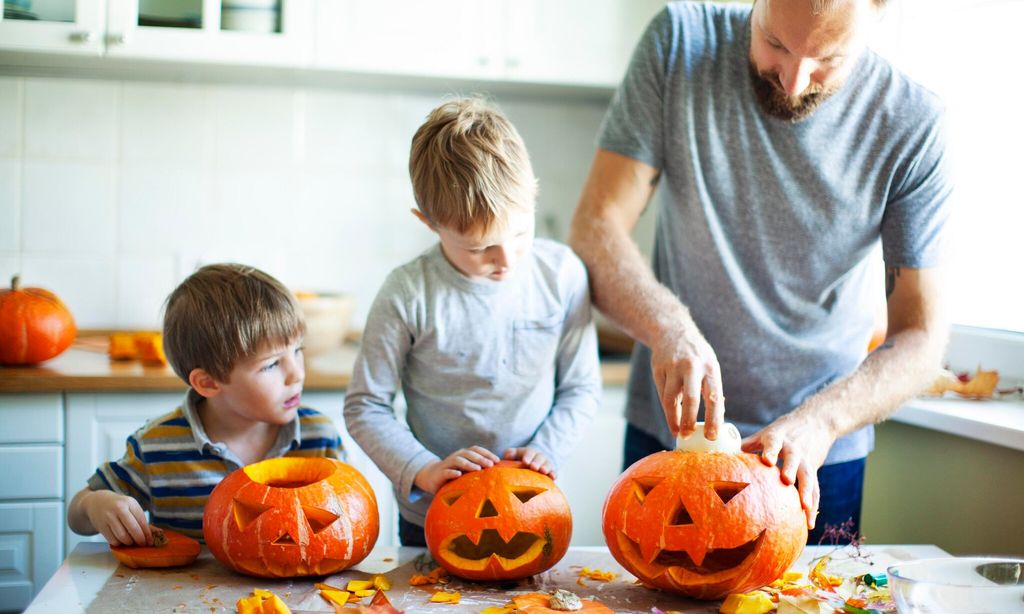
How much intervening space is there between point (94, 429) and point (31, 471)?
0.16 metres

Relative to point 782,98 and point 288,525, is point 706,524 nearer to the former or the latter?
point 288,525

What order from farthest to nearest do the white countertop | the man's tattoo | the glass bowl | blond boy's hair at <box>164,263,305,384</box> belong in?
1. the white countertop
2. the man's tattoo
3. blond boy's hair at <box>164,263,305,384</box>
4. the glass bowl

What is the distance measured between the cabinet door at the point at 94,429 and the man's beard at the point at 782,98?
4.99 feet

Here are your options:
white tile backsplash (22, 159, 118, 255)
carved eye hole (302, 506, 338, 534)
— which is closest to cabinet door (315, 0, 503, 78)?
white tile backsplash (22, 159, 118, 255)

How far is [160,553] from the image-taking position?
1159 mm

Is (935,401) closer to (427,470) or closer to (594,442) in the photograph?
(594,442)

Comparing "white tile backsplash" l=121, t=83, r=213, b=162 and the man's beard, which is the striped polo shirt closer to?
the man's beard

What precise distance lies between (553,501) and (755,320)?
20.3 inches

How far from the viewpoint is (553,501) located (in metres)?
1.14

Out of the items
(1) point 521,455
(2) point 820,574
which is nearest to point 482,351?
(1) point 521,455

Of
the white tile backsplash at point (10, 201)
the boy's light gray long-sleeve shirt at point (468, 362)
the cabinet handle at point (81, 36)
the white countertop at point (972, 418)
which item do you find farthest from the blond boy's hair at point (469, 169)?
the white tile backsplash at point (10, 201)

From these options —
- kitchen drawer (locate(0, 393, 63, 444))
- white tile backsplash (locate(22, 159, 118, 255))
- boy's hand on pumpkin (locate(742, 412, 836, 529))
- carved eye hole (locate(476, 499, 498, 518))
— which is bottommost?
kitchen drawer (locate(0, 393, 63, 444))

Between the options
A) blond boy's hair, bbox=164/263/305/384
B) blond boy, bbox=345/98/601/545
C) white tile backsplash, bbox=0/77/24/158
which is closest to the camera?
blond boy, bbox=345/98/601/545

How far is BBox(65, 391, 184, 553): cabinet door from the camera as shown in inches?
85.1
